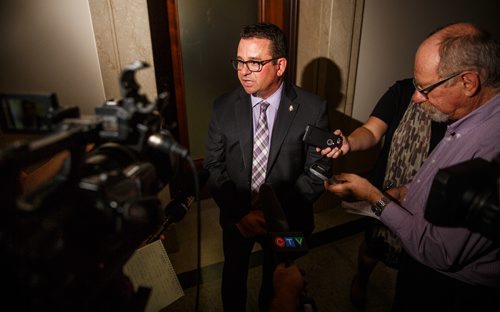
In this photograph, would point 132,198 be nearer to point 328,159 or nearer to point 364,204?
point 364,204

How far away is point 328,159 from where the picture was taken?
1.67 meters

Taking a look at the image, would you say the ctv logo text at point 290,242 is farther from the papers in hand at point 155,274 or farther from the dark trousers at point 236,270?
the dark trousers at point 236,270

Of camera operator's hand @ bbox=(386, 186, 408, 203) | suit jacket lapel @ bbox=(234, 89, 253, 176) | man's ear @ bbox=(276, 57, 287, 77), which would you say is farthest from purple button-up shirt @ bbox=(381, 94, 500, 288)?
man's ear @ bbox=(276, 57, 287, 77)

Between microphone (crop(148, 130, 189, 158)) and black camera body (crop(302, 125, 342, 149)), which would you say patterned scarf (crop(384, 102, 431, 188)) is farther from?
microphone (crop(148, 130, 189, 158))

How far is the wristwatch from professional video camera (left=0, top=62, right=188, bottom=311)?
912mm

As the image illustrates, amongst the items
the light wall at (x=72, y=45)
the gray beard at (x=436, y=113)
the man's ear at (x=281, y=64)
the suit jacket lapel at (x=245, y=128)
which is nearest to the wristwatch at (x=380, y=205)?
the gray beard at (x=436, y=113)

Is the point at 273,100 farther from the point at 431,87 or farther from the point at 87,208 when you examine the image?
the point at 87,208

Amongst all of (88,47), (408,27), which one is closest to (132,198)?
(88,47)

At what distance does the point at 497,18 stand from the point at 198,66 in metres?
3.74

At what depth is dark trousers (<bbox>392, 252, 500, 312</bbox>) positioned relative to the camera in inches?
42.3

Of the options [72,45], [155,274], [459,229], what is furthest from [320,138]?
[72,45]

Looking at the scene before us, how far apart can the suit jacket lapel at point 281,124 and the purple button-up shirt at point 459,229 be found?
64cm

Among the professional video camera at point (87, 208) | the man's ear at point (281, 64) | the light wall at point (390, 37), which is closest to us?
the professional video camera at point (87, 208)

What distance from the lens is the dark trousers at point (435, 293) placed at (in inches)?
42.3
